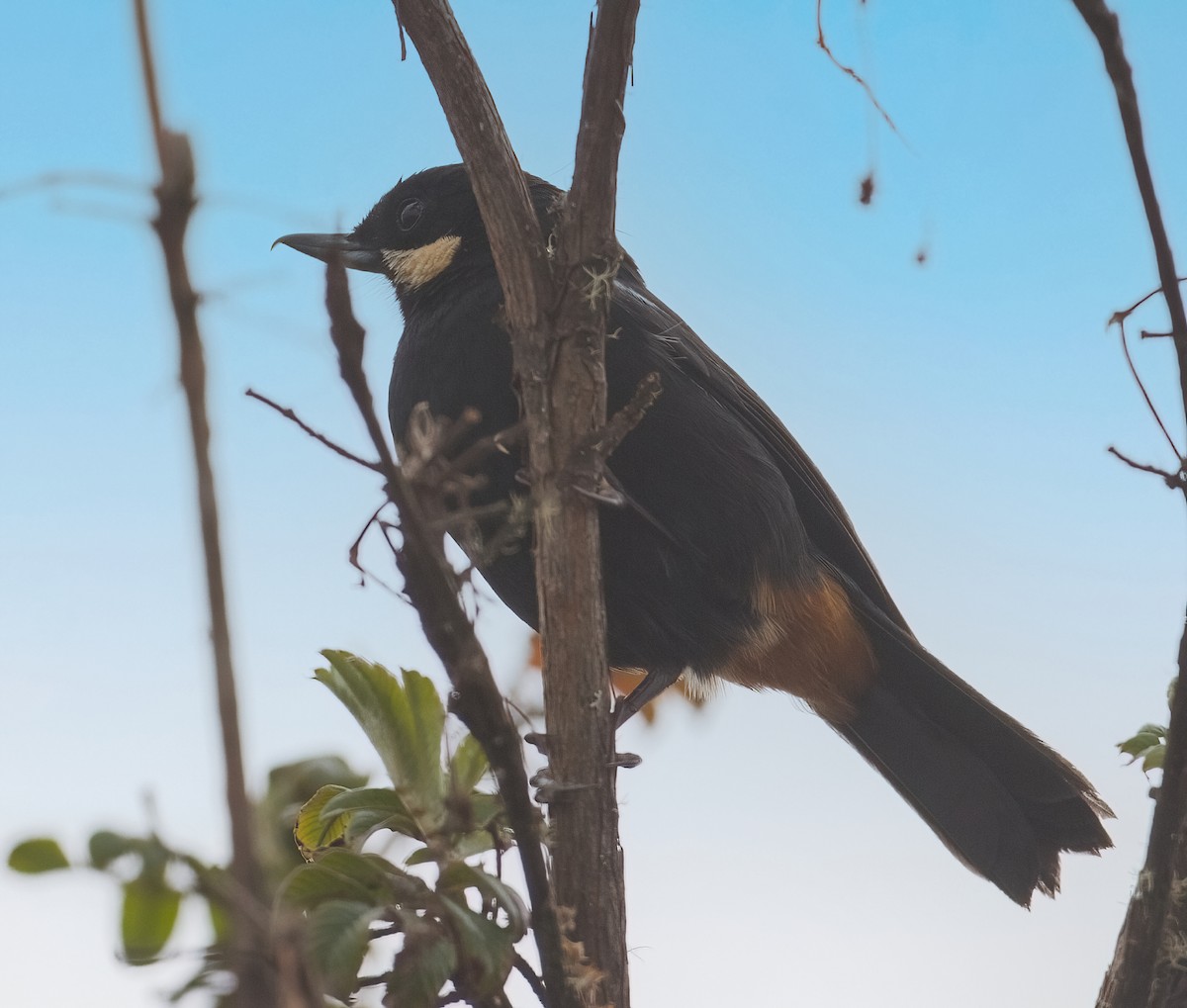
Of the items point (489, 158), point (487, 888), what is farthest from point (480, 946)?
point (489, 158)

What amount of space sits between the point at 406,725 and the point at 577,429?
0.50 metres

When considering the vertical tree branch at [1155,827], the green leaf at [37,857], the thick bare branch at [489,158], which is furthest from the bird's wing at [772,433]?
the green leaf at [37,857]

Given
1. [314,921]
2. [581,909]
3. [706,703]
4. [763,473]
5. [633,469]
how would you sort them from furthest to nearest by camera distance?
[706,703]
[763,473]
[633,469]
[581,909]
[314,921]

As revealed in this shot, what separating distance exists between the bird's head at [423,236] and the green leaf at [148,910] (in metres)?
2.33

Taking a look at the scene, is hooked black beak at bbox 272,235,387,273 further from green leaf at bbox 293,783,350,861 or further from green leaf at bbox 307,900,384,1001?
green leaf at bbox 307,900,384,1001

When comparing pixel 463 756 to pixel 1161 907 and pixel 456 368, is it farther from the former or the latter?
pixel 456 368

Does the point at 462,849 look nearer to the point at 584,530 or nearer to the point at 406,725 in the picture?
the point at 406,725

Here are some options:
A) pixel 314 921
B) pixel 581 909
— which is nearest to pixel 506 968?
pixel 314 921

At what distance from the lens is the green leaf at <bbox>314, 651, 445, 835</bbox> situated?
4.92 feet

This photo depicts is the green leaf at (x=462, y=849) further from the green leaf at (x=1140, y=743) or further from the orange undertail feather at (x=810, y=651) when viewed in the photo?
the orange undertail feather at (x=810, y=651)

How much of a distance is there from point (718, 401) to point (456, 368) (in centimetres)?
64

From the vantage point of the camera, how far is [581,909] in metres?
1.78

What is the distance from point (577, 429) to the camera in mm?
1813

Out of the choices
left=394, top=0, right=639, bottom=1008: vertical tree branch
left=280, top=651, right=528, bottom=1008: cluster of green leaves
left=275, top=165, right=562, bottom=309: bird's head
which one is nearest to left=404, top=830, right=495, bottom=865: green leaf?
left=280, top=651, right=528, bottom=1008: cluster of green leaves
